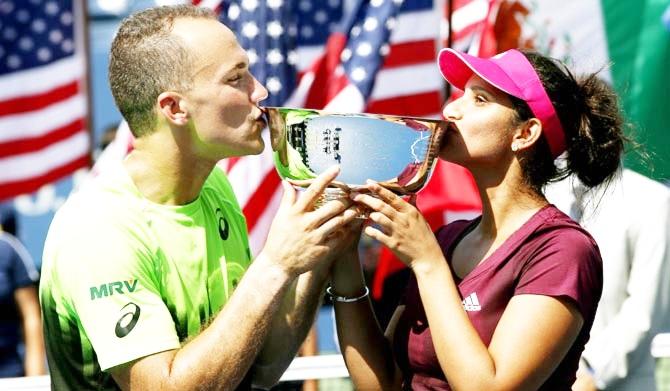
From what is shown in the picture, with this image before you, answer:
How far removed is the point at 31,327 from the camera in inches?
223

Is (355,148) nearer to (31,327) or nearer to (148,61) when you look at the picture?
(148,61)

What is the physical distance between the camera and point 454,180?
5.79 m

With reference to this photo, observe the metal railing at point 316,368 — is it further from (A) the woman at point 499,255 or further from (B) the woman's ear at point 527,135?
(B) the woman's ear at point 527,135

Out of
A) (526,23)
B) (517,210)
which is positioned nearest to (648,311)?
(517,210)

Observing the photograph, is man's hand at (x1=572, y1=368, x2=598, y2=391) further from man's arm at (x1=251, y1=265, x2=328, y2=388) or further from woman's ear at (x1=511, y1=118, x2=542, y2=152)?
woman's ear at (x1=511, y1=118, x2=542, y2=152)

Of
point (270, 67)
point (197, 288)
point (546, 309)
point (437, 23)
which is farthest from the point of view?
point (437, 23)

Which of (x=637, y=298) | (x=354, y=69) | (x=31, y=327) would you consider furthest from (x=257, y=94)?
(x=31, y=327)

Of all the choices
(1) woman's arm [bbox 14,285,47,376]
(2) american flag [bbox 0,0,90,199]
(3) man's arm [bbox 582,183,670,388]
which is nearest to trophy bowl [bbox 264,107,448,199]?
(3) man's arm [bbox 582,183,670,388]

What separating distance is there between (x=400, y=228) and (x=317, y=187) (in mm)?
217

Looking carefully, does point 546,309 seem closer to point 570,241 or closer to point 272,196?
point 570,241

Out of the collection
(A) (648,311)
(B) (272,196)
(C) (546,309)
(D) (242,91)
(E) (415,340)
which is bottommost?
(B) (272,196)

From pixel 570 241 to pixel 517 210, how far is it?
0.22 m

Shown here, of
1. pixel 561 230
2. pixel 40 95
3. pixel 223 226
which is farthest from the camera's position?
pixel 40 95

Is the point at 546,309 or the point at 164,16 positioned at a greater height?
the point at 164,16
